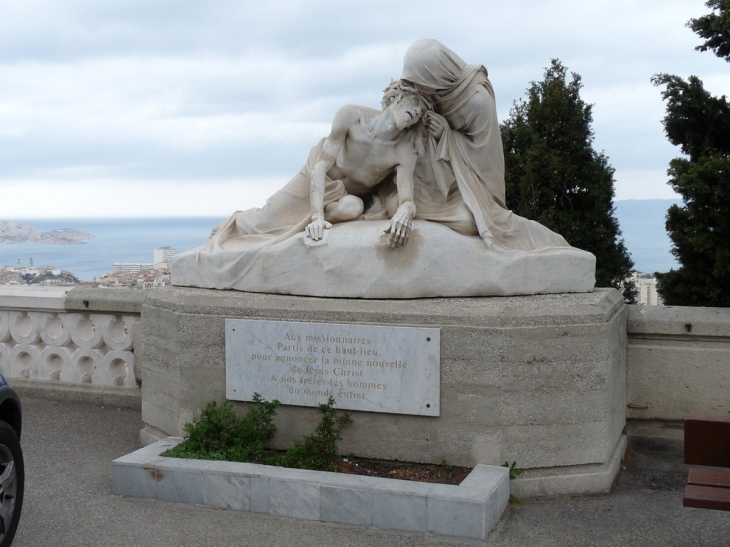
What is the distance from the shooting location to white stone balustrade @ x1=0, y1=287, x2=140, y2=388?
22.6ft

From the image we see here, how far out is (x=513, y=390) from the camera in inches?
187

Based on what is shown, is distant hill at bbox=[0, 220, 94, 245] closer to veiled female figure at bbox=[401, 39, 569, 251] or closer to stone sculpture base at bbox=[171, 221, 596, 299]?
stone sculpture base at bbox=[171, 221, 596, 299]

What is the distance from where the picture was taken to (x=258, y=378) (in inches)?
205

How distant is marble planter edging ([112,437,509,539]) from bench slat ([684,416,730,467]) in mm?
1155

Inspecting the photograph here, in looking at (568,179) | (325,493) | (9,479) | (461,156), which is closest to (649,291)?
(568,179)

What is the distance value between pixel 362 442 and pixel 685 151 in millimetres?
5562

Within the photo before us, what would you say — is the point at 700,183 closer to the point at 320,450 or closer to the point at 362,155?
the point at 362,155

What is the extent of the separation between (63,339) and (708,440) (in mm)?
5319

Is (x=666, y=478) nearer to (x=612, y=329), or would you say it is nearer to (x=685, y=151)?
(x=612, y=329)

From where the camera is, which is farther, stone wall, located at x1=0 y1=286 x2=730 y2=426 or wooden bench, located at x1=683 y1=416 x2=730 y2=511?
stone wall, located at x1=0 y1=286 x2=730 y2=426

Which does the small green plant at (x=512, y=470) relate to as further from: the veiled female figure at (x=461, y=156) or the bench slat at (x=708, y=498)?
the bench slat at (x=708, y=498)

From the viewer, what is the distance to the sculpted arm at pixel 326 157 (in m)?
5.42

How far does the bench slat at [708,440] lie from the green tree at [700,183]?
4.75 m

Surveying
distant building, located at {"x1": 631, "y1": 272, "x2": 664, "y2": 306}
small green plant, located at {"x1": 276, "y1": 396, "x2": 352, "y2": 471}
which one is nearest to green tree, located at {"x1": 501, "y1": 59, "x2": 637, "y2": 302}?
distant building, located at {"x1": 631, "y1": 272, "x2": 664, "y2": 306}
